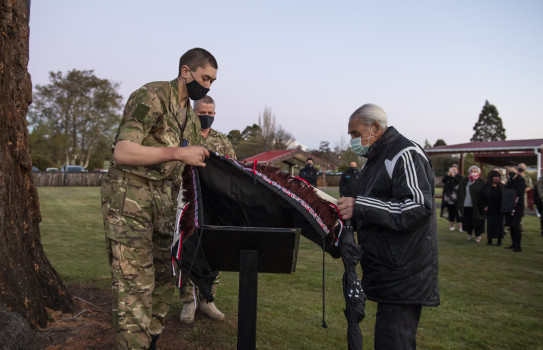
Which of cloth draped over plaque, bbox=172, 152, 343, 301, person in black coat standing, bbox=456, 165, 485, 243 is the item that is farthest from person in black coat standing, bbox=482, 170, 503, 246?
cloth draped over plaque, bbox=172, 152, 343, 301

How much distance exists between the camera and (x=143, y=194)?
331 centimetres

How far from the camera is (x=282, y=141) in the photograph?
67438 mm

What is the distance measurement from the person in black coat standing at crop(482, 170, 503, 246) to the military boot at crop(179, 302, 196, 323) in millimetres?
9748

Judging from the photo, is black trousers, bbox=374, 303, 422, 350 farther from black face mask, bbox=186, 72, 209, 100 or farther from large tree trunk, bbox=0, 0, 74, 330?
large tree trunk, bbox=0, 0, 74, 330

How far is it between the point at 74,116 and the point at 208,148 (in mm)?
55518

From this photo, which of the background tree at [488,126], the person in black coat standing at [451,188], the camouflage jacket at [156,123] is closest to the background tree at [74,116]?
the person in black coat standing at [451,188]

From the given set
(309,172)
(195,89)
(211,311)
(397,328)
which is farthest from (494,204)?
(195,89)

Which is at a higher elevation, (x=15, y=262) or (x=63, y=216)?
(x=15, y=262)

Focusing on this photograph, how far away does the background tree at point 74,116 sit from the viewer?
5288 cm

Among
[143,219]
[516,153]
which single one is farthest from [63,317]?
[516,153]

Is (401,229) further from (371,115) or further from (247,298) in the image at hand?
(247,298)

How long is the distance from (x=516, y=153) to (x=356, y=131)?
34177 mm

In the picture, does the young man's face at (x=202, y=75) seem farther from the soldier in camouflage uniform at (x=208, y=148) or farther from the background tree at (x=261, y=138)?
the background tree at (x=261, y=138)

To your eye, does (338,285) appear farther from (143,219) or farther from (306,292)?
(143,219)
